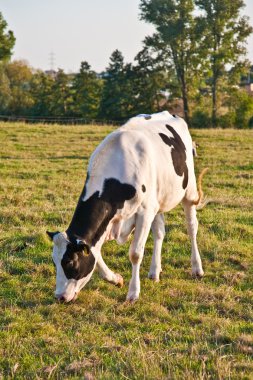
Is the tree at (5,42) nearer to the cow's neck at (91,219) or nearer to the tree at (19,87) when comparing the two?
the tree at (19,87)

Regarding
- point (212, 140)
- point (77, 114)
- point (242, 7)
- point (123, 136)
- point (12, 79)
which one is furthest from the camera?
point (12, 79)

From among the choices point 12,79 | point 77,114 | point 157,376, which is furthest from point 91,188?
point 12,79

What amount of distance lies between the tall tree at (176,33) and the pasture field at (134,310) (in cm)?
3301

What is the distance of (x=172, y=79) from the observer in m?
44.9

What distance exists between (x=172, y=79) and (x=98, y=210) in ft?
135

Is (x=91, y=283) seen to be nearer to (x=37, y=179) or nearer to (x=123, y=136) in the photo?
(x=123, y=136)

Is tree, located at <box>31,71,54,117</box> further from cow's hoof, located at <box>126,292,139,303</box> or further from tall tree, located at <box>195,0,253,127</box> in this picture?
cow's hoof, located at <box>126,292,139,303</box>

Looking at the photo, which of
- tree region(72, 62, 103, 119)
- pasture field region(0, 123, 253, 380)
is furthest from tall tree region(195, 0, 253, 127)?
pasture field region(0, 123, 253, 380)

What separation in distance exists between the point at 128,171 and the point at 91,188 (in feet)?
1.38

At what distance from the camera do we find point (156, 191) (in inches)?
228

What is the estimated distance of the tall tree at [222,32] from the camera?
40.4 meters

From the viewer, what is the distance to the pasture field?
386 centimetres

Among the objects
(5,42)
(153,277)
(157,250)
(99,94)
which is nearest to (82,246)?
(153,277)

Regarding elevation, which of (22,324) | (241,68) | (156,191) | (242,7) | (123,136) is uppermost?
(242,7)
